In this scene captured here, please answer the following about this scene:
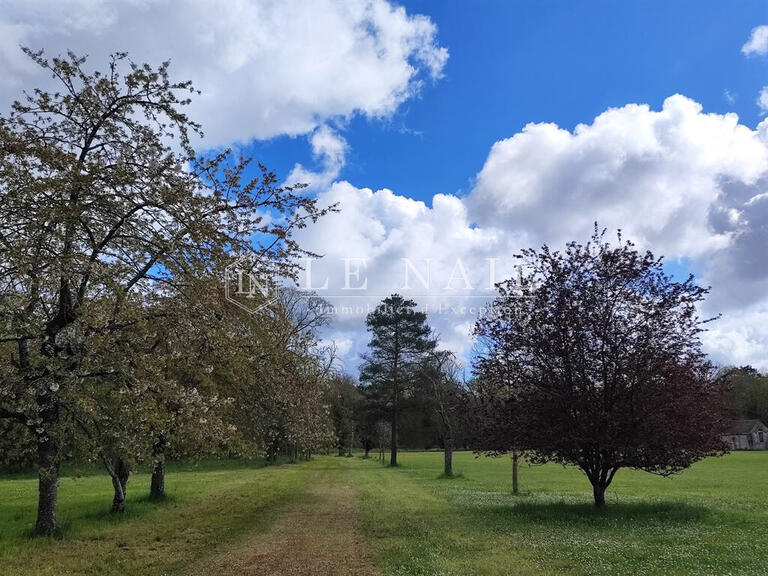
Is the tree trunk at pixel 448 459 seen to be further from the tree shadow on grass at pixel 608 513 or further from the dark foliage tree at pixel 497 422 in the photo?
the tree shadow on grass at pixel 608 513

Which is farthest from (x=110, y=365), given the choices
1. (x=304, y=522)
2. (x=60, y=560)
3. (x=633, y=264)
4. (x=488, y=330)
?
(x=633, y=264)

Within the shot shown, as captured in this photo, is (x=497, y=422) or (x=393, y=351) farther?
(x=393, y=351)

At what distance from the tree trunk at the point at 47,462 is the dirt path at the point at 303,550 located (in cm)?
367

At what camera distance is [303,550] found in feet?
30.9

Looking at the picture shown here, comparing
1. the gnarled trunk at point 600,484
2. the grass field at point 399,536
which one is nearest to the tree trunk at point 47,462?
the grass field at point 399,536

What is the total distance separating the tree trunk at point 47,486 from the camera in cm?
1026

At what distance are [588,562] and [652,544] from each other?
2040mm

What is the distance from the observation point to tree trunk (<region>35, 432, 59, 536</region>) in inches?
404

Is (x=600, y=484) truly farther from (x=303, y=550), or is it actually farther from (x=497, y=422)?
(x=303, y=550)

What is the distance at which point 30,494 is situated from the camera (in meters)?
19.6

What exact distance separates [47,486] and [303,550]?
17.0ft

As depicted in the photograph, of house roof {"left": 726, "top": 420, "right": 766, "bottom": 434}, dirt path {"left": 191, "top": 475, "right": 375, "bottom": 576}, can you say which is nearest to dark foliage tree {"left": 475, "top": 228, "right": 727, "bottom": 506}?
dirt path {"left": 191, "top": 475, "right": 375, "bottom": 576}

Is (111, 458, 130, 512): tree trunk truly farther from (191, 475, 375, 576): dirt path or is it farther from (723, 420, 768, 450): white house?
(723, 420, 768, 450): white house

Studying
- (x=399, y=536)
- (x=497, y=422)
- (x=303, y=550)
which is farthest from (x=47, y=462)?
(x=497, y=422)
